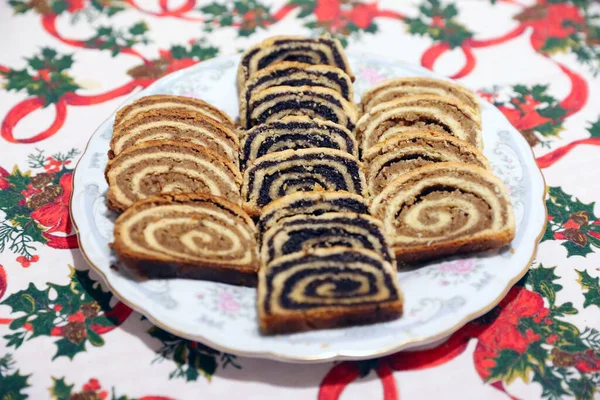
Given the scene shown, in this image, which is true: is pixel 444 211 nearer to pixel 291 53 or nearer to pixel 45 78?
pixel 291 53

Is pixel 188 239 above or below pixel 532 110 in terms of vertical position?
above

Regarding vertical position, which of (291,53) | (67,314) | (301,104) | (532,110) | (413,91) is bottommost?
(532,110)

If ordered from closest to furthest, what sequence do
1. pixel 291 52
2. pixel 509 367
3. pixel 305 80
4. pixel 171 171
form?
pixel 509 367, pixel 171 171, pixel 305 80, pixel 291 52

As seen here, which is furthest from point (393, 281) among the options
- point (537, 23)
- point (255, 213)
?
point (537, 23)

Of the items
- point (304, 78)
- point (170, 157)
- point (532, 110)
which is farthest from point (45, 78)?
point (532, 110)

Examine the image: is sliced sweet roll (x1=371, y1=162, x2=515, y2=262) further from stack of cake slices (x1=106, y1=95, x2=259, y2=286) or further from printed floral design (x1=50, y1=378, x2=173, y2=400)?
printed floral design (x1=50, y1=378, x2=173, y2=400)

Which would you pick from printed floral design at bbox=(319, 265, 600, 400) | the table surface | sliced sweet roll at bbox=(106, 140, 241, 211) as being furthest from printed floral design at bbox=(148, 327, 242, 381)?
sliced sweet roll at bbox=(106, 140, 241, 211)

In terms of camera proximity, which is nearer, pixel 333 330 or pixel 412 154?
pixel 333 330
